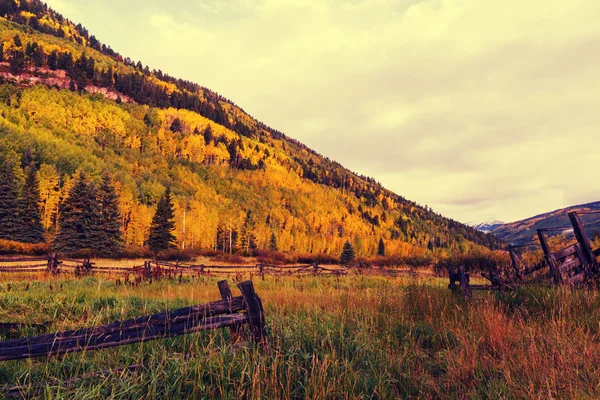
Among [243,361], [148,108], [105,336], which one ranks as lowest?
[243,361]

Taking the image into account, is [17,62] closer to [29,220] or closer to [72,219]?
[29,220]

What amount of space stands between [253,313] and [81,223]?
51.9 metres

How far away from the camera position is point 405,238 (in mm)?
139625

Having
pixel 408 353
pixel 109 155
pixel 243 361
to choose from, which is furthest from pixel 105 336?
pixel 109 155

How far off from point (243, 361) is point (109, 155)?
110 metres

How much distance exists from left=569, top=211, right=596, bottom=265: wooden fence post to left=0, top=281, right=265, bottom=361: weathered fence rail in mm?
9449

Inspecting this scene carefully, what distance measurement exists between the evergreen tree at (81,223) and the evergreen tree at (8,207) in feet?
23.8

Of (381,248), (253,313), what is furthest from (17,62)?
(253,313)

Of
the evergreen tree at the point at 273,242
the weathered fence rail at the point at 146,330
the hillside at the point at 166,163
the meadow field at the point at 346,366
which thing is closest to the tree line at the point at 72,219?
the hillside at the point at 166,163

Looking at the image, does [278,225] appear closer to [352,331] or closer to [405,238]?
[405,238]

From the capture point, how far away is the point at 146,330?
12.2 feet

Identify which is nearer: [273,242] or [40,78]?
[273,242]

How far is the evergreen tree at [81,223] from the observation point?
44.9m

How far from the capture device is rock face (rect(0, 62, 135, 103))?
412 ft
